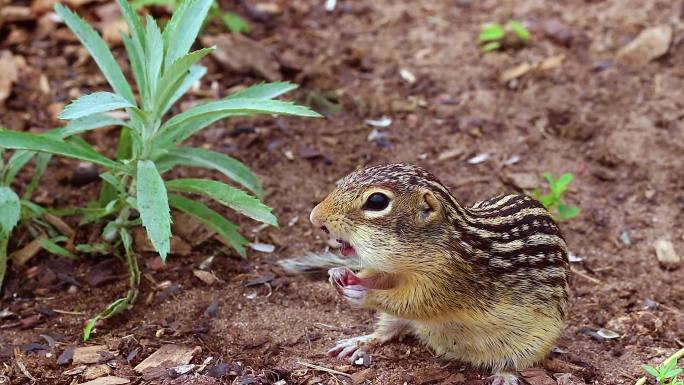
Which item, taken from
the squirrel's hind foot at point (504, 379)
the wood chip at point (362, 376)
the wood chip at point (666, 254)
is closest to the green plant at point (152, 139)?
the wood chip at point (362, 376)

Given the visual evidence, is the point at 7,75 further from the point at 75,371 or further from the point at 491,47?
the point at 491,47

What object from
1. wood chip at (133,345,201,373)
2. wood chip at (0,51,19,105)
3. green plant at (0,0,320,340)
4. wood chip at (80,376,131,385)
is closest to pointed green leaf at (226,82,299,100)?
green plant at (0,0,320,340)

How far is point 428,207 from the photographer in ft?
12.3

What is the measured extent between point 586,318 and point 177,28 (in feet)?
8.21

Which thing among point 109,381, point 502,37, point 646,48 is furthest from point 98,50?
Answer: point 646,48

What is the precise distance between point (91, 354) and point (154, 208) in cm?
76

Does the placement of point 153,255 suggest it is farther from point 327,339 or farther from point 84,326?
Result: point 327,339

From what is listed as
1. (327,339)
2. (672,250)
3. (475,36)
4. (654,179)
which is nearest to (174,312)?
(327,339)

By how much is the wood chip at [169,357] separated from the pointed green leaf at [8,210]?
92 cm

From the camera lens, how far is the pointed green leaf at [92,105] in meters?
3.72

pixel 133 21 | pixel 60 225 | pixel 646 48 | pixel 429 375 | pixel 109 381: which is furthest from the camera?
pixel 646 48

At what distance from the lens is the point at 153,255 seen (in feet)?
15.8

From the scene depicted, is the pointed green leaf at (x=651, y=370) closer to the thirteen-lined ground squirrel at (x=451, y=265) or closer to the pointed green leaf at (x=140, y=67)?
the thirteen-lined ground squirrel at (x=451, y=265)

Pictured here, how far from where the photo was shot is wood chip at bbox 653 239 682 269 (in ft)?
16.2
